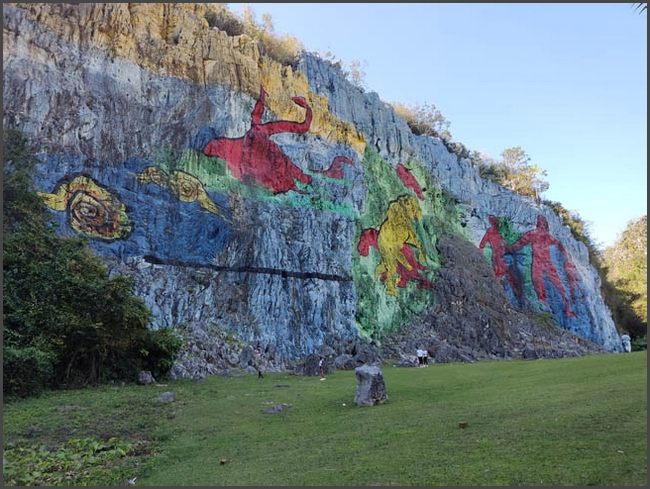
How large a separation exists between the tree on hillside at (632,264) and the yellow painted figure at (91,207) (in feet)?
147

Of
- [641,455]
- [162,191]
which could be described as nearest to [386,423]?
[641,455]

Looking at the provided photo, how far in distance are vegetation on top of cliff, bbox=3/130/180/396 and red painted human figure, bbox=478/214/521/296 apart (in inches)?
1156

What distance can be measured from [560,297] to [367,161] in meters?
20.0

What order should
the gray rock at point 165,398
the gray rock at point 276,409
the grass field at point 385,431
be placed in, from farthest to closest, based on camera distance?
the gray rock at point 165,398 < the gray rock at point 276,409 < the grass field at point 385,431

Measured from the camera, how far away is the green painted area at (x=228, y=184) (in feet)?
79.4

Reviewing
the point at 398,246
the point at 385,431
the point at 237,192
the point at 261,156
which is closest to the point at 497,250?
the point at 398,246

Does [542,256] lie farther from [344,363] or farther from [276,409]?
[276,409]

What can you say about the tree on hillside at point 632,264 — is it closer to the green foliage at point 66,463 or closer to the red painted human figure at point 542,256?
the red painted human figure at point 542,256

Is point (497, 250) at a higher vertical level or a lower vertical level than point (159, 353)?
higher

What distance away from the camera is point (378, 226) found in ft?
103

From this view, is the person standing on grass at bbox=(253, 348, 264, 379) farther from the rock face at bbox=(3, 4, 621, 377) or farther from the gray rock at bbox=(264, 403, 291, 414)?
the gray rock at bbox=(264, 403, 291, 414)

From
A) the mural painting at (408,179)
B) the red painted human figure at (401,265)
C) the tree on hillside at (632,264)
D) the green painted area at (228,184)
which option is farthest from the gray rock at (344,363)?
the tree on hillside at (632,264)

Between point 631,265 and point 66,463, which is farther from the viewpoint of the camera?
point 631,265

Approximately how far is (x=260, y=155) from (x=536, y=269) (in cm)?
2554
